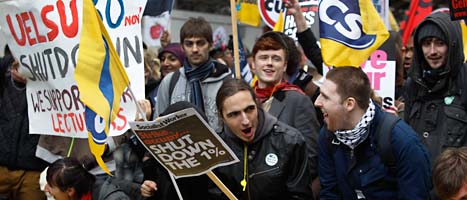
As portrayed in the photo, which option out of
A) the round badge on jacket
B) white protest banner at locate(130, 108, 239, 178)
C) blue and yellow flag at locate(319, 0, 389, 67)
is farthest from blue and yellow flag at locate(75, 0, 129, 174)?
blue and yellow flag at locate(319, 0, 389, 67)

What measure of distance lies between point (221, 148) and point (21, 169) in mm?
2793

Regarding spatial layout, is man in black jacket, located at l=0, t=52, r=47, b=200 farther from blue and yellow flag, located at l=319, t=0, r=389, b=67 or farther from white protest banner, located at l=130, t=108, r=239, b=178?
blue and yellow flag, located at l=319, t=0, r=389, b=67

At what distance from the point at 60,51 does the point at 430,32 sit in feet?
8.31

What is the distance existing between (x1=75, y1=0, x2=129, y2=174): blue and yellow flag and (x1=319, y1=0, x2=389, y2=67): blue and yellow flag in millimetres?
1495

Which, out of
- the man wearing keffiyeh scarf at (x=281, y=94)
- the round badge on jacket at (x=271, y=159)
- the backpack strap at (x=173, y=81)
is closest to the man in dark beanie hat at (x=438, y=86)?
the man wearing keffiyeh scarf at (x=281, y=94)

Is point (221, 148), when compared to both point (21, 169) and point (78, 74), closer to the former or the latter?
point (78, 74)

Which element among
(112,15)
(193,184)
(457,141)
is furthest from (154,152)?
(457,141)

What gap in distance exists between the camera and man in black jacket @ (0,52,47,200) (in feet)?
21.5

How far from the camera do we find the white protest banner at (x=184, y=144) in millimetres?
4359

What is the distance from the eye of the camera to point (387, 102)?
6.09 m

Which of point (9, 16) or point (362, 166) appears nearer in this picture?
point (362, 166)

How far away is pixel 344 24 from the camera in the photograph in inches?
212

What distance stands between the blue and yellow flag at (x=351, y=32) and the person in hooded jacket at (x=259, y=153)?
881mm

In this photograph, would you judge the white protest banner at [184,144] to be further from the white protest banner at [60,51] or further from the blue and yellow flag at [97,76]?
the white protest banner at [60,51]
